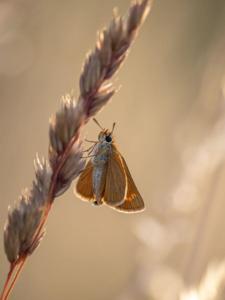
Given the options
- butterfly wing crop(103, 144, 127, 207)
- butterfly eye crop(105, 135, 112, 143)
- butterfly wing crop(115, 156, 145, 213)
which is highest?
butterfly eye crop(105, 135, 112, 143)

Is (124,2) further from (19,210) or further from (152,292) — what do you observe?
(19,210)

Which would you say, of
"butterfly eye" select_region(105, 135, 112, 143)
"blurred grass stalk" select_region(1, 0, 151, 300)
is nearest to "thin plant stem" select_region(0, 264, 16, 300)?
"blurred grass stalk" select_region(1, 0, 151, 300)

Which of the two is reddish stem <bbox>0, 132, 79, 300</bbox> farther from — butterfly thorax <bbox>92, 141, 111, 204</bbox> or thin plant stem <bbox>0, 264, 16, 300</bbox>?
butterfly thorax <bbox>92, 141, 111, 204</bbox>

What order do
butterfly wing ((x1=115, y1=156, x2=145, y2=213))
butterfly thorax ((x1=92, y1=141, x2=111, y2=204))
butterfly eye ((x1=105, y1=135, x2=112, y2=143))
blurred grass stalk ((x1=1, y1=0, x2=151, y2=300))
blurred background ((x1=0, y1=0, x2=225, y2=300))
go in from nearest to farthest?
blurred grass stalk ((x1=1, y1=0, x2=151, y2=300))
butterfly wing ((x1=115, y1=156, x2=145, y2=213))
butterfly thorax ((x1=92, y1=141, x2=111, y2=204))
butterfly eye ((x1=105, y1=135, x2=112, y2=143))
blurred background ((x1=0, y1=0, x2=225, y2=300))

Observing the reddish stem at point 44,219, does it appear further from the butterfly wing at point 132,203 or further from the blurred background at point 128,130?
the blurred background at point 128,130

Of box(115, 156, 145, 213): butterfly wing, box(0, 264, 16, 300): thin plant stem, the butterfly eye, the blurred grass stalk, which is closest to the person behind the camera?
box(0, 264, 16, 300): thin plant stem

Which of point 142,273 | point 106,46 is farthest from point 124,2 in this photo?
point 106,46

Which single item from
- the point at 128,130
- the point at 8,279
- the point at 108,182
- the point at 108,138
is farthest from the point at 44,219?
the point at 128,130

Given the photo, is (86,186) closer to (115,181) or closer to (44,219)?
(115,181)
